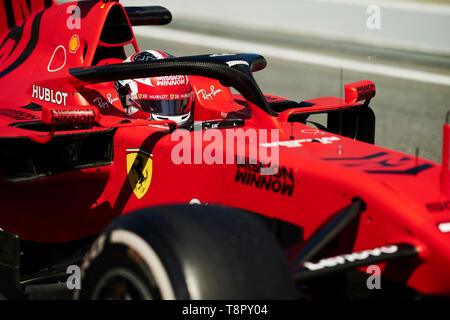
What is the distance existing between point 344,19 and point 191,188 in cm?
928

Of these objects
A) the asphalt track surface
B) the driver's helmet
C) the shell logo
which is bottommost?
the asphalt track surface

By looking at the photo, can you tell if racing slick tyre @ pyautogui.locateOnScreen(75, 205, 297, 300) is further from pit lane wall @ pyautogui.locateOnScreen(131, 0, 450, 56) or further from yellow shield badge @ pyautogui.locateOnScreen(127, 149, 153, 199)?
pit lane wall @ pyautogui.locateOnScreen(131, 0, 450, 56)

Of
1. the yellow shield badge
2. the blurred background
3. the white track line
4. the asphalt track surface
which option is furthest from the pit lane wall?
the yellow shield badge

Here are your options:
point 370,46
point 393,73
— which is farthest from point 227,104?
point 370,46

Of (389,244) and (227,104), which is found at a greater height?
(227,104)

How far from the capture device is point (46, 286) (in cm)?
450

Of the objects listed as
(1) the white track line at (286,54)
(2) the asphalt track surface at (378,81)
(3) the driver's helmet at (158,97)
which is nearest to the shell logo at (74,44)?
(3) the driver's helmet at (158,97)

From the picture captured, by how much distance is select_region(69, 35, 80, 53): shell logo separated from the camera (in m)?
5.41

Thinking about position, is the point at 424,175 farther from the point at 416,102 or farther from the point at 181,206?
the point at 416,102

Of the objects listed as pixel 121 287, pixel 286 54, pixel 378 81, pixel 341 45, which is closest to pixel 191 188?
pixel 121 287

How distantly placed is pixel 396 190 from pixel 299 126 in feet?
3.80

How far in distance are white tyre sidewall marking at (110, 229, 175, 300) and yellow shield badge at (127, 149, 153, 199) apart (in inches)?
50.6

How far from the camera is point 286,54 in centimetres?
1275

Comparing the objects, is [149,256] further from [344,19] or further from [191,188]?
[344,19]
